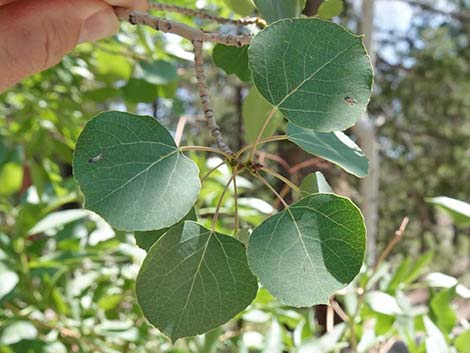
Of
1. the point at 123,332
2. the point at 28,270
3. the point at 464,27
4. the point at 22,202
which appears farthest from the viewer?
the point at 464,27

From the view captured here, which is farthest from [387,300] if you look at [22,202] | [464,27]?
[464,27]

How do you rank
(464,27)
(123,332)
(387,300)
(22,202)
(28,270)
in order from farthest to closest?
(464,27), (22,202), (28,270), (123,332), (387,300)

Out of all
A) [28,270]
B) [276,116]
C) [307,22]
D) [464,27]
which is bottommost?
[464,27]

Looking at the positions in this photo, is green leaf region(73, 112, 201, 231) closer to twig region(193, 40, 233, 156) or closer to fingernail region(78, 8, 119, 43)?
twig region(193, 40, 233, 156)

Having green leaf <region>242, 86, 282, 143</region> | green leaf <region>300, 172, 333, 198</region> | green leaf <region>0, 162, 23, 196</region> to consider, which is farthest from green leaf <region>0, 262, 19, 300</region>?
green leaf <region>300, 172, 333, 198</region>

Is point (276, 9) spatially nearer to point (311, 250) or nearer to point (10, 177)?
point (311, 250)

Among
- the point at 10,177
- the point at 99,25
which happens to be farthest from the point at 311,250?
the point at 10,177

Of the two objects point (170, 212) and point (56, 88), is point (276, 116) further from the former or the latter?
point (56, 88)
